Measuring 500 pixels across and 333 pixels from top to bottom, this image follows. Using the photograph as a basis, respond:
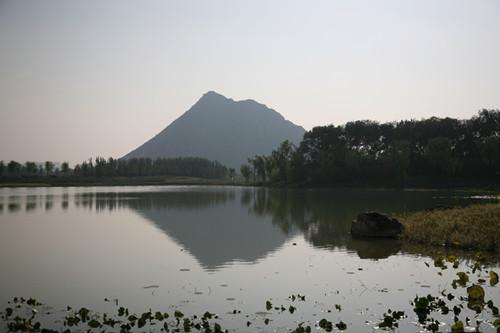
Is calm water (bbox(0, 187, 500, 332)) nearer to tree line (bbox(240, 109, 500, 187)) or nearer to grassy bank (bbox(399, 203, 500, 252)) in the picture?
grassy bank (bbox(399, 203, 500, 252))

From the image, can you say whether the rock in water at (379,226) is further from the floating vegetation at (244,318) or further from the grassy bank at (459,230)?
the floating vegetation at (244,318)

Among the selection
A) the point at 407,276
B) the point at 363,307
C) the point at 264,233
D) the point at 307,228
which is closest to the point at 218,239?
the point at 264,233

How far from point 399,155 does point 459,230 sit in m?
84.7

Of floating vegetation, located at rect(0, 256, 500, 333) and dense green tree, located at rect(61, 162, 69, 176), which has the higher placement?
dense green tree, located at rect(61, 162, 69, 176)

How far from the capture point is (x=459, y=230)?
74.2 feet

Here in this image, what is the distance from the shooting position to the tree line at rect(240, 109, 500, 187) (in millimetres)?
97625

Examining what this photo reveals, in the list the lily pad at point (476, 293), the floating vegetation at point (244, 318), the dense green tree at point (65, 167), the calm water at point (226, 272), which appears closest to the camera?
the floating vegetation at point (244, 318)

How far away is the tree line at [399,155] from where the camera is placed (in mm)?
97625

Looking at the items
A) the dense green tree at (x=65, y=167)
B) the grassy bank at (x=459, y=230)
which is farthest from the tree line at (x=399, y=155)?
the dense green tree at (x=65, y=167)

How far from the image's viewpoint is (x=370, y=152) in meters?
121

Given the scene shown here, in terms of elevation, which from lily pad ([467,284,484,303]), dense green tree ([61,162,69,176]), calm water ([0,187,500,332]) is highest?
dense green tree ([61,162,69,176])

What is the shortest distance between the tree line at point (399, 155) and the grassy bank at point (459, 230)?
74332mm

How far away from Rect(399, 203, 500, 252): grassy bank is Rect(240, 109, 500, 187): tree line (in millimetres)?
74332

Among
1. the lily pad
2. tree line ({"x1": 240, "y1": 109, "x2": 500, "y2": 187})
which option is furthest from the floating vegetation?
tree line ({"x1": 240, "y1": 109, "x2": 500, "y2": 187})
